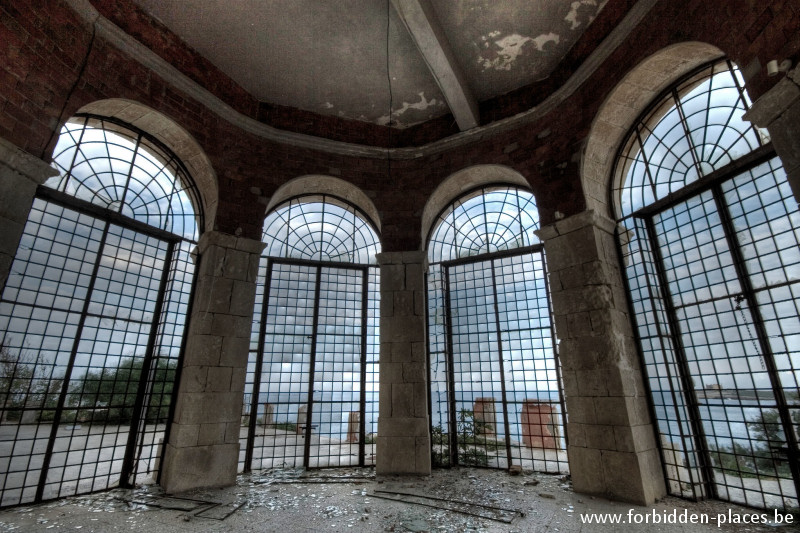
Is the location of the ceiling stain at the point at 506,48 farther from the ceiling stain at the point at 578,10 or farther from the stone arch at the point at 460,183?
the stone arch at the point at 460,183

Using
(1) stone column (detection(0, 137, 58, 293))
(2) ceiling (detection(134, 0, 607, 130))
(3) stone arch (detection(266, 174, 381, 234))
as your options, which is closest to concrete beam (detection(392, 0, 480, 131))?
(2) ceiling (detection(134, 0, 607, 130))

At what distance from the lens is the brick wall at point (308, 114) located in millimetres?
4641

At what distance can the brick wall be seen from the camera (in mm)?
4641

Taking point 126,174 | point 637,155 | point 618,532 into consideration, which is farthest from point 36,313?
point 637,155

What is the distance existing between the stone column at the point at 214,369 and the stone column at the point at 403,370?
2469mm

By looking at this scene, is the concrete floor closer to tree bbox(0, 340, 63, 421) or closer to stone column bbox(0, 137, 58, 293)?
tree bbox(0, 340, 63, 421)

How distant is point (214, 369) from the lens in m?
6.26

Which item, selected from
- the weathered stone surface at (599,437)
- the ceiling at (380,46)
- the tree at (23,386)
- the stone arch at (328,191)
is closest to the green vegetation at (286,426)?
the tree at (23,386)

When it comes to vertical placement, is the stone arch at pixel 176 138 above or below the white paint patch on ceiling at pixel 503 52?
below

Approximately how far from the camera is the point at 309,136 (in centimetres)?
825

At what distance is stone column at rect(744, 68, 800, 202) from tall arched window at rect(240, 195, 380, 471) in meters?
6.62

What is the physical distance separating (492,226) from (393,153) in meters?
2.77

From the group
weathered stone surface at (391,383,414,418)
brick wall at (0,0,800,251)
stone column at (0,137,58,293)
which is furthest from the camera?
weathered stone surface at (391,383,414,418)

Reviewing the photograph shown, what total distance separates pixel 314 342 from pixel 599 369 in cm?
531
